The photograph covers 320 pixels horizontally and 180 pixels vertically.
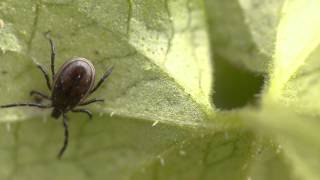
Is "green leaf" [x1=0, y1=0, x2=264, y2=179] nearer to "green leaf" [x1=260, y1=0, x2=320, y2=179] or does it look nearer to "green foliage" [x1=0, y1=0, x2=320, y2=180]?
"green foliage" [x1=0, y1=0, x2=320, y2=180]

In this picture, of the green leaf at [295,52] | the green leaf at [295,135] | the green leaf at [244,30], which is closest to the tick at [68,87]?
the green leaf at [244,30]

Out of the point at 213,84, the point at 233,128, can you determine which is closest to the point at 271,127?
the point at 233,128

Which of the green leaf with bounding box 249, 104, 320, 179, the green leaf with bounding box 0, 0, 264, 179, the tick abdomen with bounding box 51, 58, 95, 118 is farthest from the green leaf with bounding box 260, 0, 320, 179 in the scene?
the tick abdomen with bounding box 51, 58, 95, 118

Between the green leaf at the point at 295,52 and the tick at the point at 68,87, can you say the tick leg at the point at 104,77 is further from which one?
the green leaf at the point at 295,52

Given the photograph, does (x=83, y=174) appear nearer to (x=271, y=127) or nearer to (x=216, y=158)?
(x=216, y=158)

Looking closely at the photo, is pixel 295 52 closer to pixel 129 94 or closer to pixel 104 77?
pixel 129 94

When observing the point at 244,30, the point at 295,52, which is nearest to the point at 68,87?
the point at 244,30
